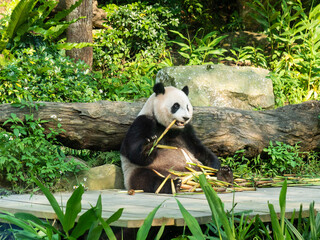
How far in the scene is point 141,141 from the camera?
4.08m

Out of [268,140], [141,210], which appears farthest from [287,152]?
[141,210]

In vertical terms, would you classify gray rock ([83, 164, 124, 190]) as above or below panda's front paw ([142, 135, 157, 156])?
Result: below

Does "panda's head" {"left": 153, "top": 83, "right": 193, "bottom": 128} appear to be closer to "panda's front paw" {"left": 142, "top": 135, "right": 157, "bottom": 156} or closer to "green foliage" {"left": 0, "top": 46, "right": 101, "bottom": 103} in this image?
"panda's front paw" {"left": 142, "top": 135, "right": 157, "bottom": 156}

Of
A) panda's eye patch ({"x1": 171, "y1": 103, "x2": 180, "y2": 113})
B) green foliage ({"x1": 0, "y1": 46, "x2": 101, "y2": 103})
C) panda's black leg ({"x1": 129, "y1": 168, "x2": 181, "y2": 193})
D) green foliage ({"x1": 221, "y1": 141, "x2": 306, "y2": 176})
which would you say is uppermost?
panda's eye patch ({"x1": 171, "y1": 103, "x2": 180, "y2": 113})

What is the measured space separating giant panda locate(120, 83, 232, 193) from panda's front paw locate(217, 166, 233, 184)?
0.05ft

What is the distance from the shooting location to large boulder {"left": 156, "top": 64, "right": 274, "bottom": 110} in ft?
21.9

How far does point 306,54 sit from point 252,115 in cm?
327

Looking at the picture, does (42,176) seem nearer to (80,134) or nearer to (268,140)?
(80,134)

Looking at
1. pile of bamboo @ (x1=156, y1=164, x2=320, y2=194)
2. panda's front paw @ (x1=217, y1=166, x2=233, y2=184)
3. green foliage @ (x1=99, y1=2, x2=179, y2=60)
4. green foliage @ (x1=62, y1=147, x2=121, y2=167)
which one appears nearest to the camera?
pile of bamboo @ (x1=156, y1=164, x2=320, y2=194)

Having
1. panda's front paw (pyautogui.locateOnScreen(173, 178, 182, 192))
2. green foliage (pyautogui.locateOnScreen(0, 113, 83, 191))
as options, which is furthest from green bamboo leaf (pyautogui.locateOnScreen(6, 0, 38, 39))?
panda's front paw (pyautogui.locateOnScreen(173, 178, 182, 192))

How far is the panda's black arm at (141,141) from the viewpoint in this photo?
405 centimetres

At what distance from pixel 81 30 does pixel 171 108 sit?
460cm

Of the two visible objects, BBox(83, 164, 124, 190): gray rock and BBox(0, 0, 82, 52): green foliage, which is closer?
BBox(83, 164, 124, 190): gray rock

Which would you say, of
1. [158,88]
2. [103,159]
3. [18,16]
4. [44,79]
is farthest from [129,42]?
[158,88]
